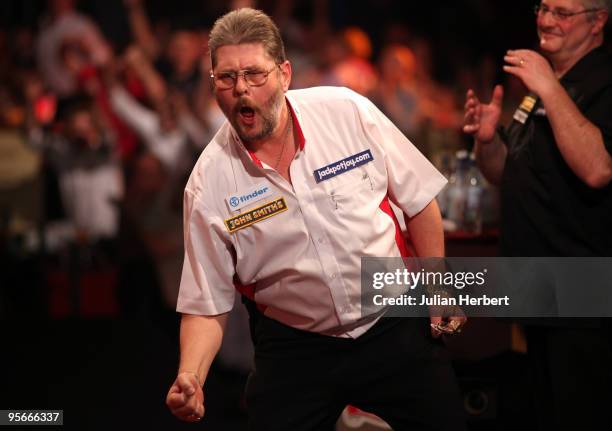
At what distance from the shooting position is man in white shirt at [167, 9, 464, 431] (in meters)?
2.26

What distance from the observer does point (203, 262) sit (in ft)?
7.51

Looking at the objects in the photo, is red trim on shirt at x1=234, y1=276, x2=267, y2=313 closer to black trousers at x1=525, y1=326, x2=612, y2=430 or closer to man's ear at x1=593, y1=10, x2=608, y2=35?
black trousers at x1=525, y1=326, x2=612, y2=430

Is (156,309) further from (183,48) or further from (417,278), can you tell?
(417,278)

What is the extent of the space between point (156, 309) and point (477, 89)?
3.34 metres

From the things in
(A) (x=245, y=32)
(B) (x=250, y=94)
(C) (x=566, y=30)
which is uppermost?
(C) (x=566, y=30)

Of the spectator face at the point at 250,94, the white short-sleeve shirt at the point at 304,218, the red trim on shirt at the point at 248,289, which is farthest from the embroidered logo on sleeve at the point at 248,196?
the red trim on shirt at the point at 248,289

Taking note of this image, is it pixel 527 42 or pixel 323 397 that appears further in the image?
pixel 527 42

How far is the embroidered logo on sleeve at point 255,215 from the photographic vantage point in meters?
2.26

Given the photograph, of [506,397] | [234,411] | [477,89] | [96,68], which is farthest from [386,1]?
[506,397]

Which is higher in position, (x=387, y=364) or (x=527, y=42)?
(x=527, y=42)

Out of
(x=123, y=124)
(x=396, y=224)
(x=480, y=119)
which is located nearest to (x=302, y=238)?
(x=396, y=224)

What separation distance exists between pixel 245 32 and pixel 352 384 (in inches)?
38.7

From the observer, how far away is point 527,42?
7152 mm

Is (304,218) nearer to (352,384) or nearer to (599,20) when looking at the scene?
(352,384)
